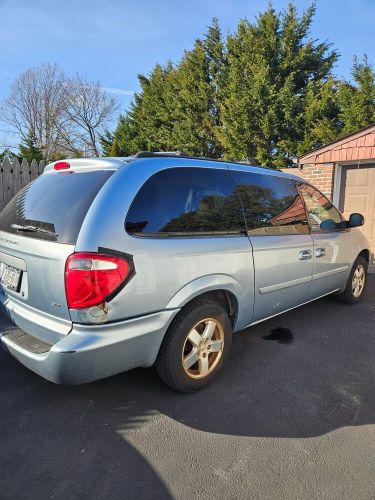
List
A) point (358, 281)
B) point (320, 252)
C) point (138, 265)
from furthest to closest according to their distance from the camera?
point (358, 281) < point (320, 252) < point (138, 265)

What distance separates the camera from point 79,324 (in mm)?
2172

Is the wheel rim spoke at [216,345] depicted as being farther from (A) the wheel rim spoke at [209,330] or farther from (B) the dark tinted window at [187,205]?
(B) the dark tinted window at [187,205]

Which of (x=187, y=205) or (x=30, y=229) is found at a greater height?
(x=187, y=205)

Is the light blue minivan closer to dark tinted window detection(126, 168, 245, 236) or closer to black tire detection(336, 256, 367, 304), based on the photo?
dark tinted window detection(126, 168, 245, 236)

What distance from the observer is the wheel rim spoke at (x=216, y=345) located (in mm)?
2869

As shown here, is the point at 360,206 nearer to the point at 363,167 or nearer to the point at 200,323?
the point at 363,167

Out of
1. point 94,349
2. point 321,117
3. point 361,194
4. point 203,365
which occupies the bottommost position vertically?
point 203,365

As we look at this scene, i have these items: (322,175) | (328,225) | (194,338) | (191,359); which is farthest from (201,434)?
(322,175)

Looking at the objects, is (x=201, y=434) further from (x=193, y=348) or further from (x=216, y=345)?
(x=216, y=345)

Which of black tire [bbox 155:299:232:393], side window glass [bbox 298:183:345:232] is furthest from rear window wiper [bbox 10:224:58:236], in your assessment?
side window glass [bbox 298:183:345:232]

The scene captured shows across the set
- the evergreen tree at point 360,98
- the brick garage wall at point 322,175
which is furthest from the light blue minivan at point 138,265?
the evergreen tree at point 360,98

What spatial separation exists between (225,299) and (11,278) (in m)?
1.65

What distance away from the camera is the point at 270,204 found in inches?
137

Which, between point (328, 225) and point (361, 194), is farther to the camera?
point (361, 194)
